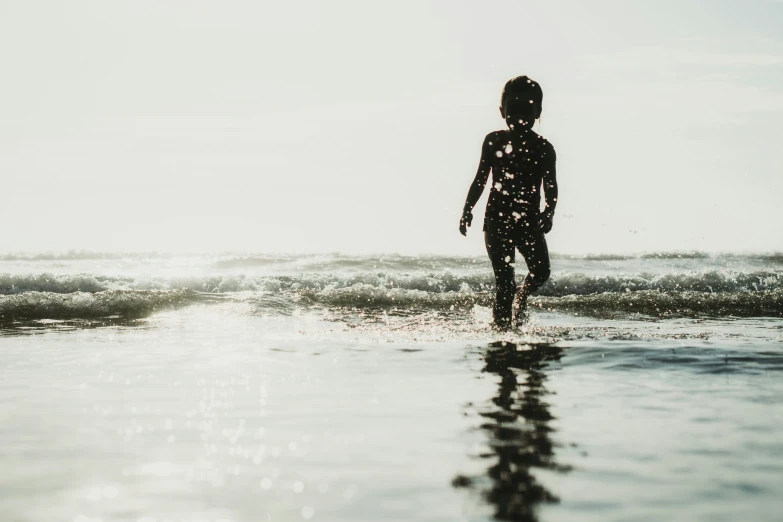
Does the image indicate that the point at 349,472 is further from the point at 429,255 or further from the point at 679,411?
the point at 429,255

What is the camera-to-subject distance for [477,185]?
640 cm

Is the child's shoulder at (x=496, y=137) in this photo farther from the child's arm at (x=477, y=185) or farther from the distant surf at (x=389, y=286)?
the distant surf at (x=389, y=286)

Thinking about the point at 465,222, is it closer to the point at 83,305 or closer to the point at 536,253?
the point at 536,253

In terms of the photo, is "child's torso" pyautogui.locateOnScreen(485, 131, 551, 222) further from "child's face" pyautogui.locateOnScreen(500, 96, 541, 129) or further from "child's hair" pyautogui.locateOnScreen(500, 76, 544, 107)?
"child's hair" pyautogui.locateOnScreen(500, 76, 544, 107)

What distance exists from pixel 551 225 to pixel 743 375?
237 cm

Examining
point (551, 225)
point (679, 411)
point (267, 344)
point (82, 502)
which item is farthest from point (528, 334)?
point (82, 502)

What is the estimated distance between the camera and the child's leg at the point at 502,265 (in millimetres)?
6332

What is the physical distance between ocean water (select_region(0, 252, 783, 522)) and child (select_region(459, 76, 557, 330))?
0.71 m

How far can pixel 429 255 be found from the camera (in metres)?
19.5

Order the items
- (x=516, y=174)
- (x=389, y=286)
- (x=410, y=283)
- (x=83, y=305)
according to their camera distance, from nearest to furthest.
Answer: (x=516, y=174), (x=83, y=305), (x=389, y=286), (x=410, y=283)

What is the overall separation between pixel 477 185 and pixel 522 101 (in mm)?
792

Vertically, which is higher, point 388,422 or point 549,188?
point 549,188

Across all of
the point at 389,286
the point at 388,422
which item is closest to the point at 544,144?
the point at 388,422

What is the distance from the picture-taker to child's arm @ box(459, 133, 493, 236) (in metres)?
6.28
